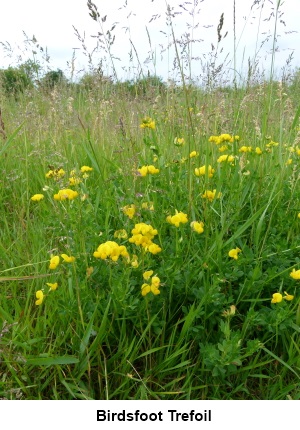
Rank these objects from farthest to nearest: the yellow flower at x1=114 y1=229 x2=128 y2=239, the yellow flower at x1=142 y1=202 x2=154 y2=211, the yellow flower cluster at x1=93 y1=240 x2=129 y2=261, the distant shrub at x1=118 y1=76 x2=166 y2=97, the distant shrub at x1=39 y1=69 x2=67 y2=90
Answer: the distant shrub at x1=39 y1=69 x2=67 y2=90 → the distant shrub at x1=118 y1=76 x2=166 y2=97 → the yellow flower at x1=142 y1=202 x2=154 y2=211 → the yellow flower at x1=114 y1=229 x2=128 y2=239 → the yellow flower cluster at x1=93 y1=240 x2=129 y2=261

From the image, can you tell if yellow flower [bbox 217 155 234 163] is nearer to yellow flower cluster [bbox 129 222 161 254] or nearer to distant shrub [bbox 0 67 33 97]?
yellow flower cluster [bbox 129 222 161 254]

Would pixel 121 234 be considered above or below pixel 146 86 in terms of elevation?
below

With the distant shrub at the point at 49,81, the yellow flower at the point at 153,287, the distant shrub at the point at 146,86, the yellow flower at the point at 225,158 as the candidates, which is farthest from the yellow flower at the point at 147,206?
the distant shrub at the point at 49,81

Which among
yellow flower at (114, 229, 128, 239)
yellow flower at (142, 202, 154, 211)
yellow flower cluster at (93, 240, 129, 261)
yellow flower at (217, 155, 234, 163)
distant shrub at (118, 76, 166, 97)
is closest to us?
yellow flower cluster at (93, 240, 129, 261)

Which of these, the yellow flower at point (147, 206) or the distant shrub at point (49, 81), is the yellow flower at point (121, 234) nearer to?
the yellow flower at point (147, 206)

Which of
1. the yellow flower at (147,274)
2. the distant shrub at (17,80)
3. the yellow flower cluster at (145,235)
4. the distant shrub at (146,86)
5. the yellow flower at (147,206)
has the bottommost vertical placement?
the yellow flower at (147,274)

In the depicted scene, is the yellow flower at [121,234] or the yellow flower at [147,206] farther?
the yellow flower at [147,206]

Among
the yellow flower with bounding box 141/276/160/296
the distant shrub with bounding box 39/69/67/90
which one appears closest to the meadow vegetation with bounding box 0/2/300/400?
the yellow flower with bounding box 141/276/160/296

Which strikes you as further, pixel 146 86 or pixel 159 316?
pixel 146 86

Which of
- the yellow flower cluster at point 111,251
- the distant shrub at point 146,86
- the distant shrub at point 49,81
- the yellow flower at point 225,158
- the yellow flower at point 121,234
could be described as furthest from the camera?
the distant shrub at point 49,81

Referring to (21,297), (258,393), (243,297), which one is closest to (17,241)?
(21,297)

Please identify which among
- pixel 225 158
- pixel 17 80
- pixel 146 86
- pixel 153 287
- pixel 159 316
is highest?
pixel 17 80

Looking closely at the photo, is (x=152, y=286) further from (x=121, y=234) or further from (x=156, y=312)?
(x=121, y=234)

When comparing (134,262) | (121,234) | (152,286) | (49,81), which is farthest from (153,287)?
(49,81)
